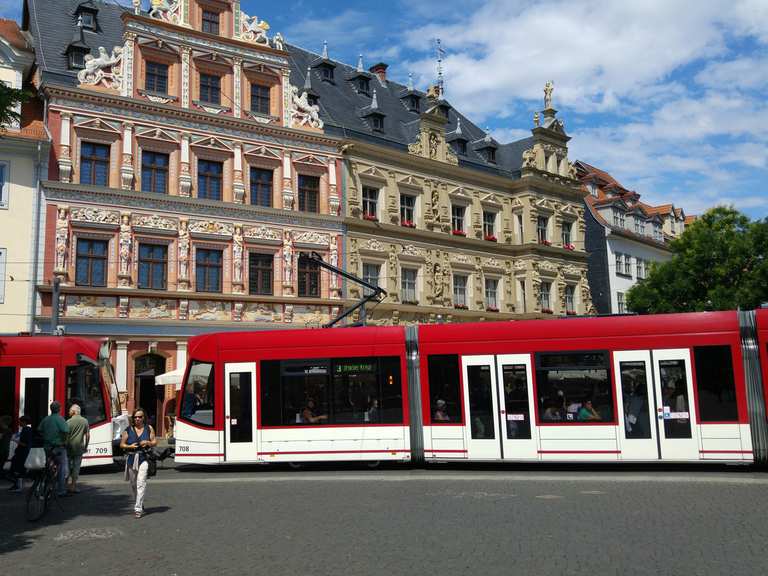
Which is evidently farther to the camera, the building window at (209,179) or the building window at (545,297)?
the building window at (545,297)

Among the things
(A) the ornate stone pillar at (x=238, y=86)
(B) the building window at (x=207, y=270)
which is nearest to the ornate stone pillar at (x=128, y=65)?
(A) the ornate stone pillar at (x=238, y=86)

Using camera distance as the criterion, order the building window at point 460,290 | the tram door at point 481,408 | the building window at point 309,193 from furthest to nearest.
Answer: the building window at point 460,290 → the building window at point 309,193 → the tram door at point 481,408

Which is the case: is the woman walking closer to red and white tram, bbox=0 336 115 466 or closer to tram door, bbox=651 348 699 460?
red and white tram, bbox=0 336 115 466

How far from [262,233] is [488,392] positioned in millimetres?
15767

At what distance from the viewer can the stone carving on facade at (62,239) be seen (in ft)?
85.5

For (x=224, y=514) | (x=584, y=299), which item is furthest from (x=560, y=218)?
(x=224, y=514)

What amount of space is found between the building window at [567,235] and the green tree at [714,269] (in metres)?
4.67

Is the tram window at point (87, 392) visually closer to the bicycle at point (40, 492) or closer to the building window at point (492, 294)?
the bicycle at point (40, 492)

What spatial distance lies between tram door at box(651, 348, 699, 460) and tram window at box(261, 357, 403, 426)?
548 centimetres

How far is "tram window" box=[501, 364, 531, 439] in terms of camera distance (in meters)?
16.7

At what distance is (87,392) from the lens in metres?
18.6

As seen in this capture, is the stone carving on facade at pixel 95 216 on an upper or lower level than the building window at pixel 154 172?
lower

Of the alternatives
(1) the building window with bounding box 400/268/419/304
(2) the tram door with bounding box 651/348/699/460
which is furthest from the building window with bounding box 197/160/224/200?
(2) the tram door with bounding box 651/348/699/460

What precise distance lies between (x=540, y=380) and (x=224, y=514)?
25.3 feet
